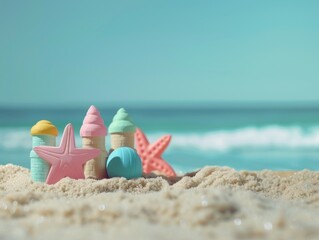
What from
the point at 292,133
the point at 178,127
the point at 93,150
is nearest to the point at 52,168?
the point at 93,150

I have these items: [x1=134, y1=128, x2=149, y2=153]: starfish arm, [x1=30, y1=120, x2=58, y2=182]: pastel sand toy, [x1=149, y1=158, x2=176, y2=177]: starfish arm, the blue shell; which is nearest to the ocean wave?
[x1=134, y1=128, x2=149, y2=153]: starfish arm

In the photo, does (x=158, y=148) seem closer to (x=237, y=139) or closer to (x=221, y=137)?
(x=237, y=139)

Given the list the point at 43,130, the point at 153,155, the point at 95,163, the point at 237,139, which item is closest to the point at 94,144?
the point at 95,163

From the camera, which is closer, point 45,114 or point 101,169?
point 101,169

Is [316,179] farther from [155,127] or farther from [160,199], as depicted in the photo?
[155,127]

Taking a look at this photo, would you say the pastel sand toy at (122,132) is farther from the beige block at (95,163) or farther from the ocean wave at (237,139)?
the ocean wave at (237,139)

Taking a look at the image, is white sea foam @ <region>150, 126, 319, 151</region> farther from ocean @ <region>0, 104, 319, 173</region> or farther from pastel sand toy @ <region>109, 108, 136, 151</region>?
pastel sand toy @ <region>109, 108, 136, 151</region>
